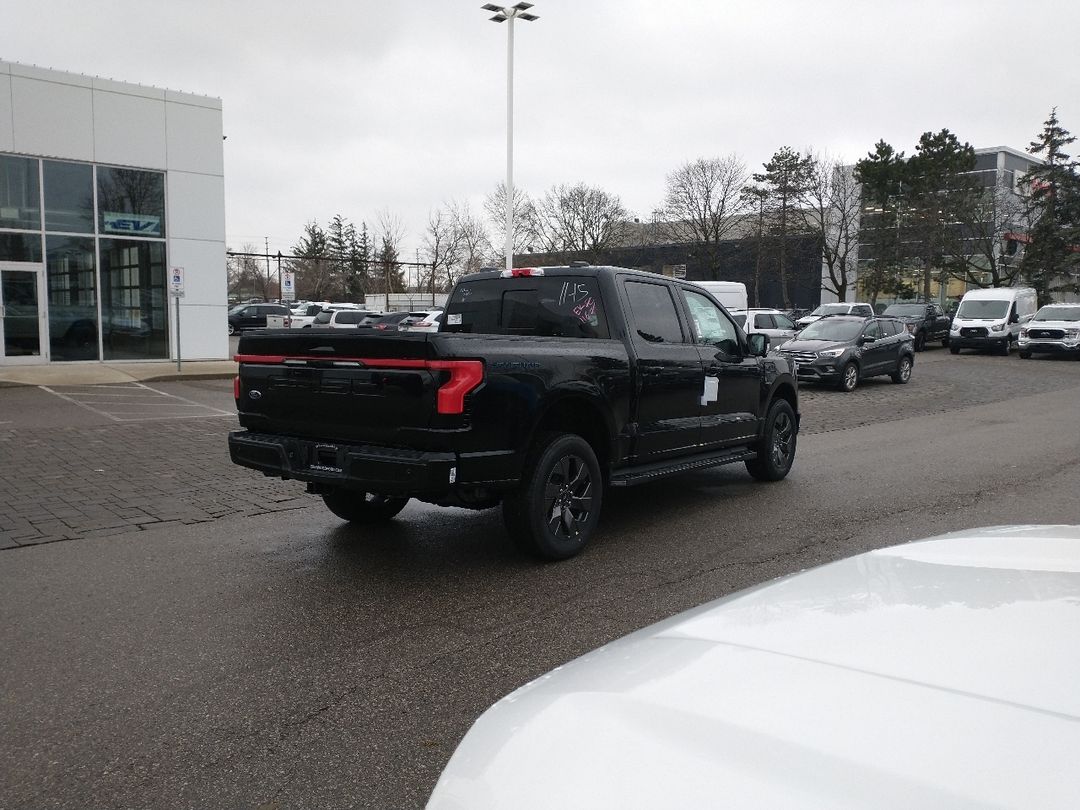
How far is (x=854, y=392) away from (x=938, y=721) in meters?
19.3

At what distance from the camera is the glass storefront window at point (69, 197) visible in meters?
20.5

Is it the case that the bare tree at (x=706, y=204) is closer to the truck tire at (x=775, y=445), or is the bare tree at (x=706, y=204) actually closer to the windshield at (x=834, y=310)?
the windshield at (x=834, y=310)

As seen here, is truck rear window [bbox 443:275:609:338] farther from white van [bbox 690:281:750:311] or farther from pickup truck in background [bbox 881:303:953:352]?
pickup truck in background [bbox 881:303:953:352]

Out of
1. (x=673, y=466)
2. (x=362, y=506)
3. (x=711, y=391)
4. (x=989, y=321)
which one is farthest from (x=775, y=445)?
(x=989, y=321)

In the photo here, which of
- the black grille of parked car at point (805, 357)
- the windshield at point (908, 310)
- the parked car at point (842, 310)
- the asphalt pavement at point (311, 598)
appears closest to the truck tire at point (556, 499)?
the asphalt pavement at point (311, 598)

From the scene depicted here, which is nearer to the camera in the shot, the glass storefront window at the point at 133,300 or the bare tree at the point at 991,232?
the glass storefront window at the point at 133,300

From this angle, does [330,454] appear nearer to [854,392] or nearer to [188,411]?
[188,411]

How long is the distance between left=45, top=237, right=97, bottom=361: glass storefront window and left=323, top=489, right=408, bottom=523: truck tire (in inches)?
674

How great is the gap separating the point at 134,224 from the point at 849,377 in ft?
58.4

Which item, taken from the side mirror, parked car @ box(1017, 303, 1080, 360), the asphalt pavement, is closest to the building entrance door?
the asphalt pavement

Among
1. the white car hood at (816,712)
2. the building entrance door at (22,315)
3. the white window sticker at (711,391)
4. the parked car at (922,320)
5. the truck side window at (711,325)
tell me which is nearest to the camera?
the white car hood at (816,712)

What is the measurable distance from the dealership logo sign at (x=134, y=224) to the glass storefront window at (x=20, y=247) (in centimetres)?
165

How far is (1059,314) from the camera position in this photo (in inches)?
1199

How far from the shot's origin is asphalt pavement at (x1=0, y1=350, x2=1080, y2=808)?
10.5 ft
